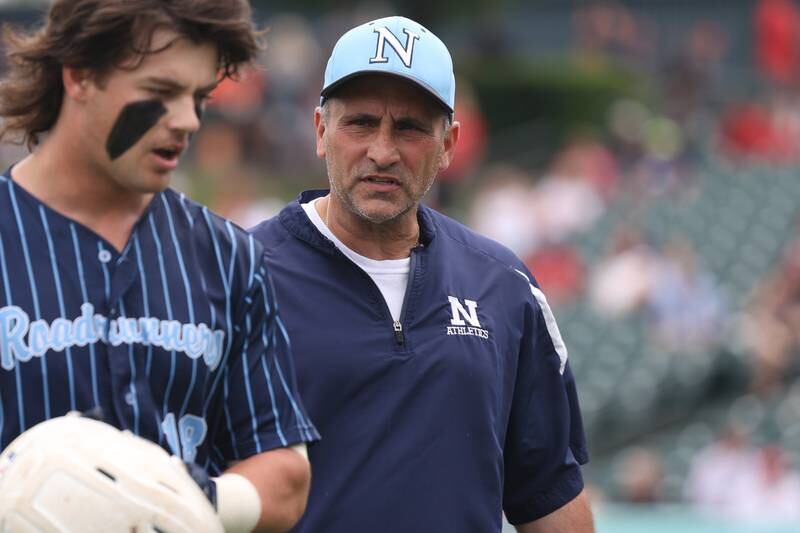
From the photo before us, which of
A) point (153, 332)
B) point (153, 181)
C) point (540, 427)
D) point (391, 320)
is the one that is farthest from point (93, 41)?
point (540, 427)

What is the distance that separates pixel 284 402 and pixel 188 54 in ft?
2.27

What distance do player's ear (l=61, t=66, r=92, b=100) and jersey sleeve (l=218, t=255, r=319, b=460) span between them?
1.60 feet

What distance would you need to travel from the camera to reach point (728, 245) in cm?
1723

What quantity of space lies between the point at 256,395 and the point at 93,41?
73 centimetres

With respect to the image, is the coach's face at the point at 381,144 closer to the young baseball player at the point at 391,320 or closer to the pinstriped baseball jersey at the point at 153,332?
the young baseball player at the point at 391,320

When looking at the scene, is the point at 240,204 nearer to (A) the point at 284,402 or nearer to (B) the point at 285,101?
(B) the point at 285,101

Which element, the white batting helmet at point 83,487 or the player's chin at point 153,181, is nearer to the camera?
the white batting helmet at point 83,487

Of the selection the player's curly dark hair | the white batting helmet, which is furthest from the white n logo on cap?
the white batting helmet

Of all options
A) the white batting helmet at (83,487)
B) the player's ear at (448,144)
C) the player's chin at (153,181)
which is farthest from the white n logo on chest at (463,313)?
the white batting helmet at (83,487)

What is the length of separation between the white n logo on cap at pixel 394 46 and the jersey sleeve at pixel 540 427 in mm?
750

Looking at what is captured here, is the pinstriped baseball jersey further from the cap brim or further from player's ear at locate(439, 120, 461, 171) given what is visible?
player's ear at locate(439, 120, 461, 171)

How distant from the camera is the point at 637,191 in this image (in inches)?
750

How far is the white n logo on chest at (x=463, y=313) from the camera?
388 cm

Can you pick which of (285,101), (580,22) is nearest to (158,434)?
(285,101)
